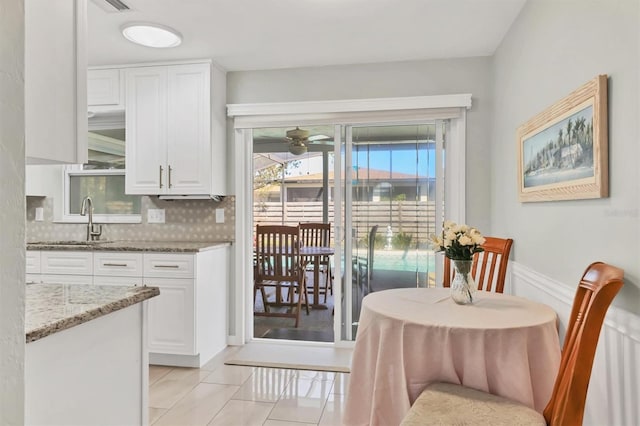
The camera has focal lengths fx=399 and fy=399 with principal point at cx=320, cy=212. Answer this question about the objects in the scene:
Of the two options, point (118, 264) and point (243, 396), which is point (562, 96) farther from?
point (118, 264)

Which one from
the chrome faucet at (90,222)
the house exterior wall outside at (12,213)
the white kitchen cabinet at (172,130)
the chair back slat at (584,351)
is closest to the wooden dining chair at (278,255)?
the white kitchen cabinet at (172,130)

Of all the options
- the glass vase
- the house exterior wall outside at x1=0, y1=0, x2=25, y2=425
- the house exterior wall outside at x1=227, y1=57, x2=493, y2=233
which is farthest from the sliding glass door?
the house exterior wall outside at x1=0, y1=0, x2=25, y2=425

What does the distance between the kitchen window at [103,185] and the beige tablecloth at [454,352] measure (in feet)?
8.86

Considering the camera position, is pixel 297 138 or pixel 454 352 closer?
pixel 454 352

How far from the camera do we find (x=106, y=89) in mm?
3363

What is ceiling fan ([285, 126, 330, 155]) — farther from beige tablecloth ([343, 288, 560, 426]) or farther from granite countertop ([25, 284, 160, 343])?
granite countertop ([25, 284, 160, 343])

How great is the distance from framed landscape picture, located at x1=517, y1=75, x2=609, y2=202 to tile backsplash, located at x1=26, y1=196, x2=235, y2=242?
234cm

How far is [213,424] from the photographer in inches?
87.7

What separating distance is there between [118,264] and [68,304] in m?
2.02

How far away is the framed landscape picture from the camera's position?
146 centimetres

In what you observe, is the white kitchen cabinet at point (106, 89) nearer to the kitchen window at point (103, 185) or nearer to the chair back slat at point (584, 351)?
the kitchen window at point (103, 185)

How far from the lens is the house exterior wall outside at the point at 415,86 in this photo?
124 inches

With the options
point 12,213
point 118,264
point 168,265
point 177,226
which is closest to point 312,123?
point 177,226

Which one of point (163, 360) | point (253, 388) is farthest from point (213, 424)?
point (163, 360)
